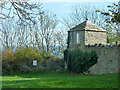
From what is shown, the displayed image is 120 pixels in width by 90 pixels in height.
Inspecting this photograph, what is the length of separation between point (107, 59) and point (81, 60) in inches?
102

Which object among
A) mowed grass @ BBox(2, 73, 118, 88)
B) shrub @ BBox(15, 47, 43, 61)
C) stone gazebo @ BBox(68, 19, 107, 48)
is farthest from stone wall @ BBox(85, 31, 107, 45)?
mowed grass @ BBox(2, 73, 118, 88)

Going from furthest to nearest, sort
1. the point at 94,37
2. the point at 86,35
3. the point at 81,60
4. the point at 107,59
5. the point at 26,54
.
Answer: the point at 26,54, the point at 94,37, the point at 86,35, the point at 81,60, the point at 107,59

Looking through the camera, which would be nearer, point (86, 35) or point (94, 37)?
point (86, 35)

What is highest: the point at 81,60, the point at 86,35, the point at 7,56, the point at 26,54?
the point at 86,35

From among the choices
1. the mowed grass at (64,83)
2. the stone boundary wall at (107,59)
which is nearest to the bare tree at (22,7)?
the mowed grass at (64,83)

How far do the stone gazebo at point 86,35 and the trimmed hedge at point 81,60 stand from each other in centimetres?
111

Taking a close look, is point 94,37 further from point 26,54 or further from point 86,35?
point 26,54

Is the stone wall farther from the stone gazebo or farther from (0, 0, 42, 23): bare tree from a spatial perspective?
(0, 0, 42, 23): bare tree

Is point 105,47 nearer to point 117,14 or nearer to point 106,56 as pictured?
point 106,56

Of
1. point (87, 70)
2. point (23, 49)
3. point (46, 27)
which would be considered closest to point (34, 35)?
point (46, 27)

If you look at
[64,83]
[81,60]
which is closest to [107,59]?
[81,60]

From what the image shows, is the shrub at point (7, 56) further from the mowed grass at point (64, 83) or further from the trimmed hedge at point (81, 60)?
the mowed grass at point (64, 83)

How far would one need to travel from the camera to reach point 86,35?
896 inches

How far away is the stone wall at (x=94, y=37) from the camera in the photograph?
74.6 feet
